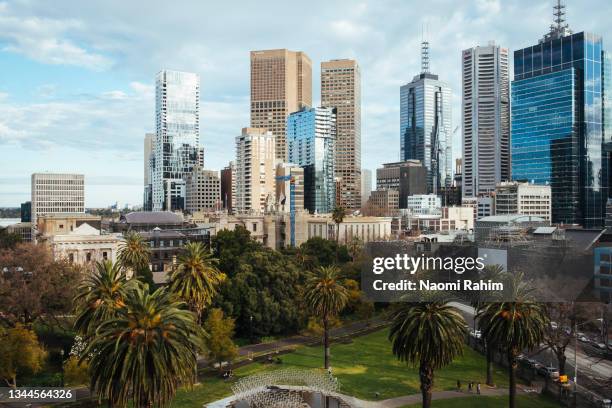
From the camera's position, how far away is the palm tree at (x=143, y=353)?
3212cm

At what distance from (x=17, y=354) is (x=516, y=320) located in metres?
50.0

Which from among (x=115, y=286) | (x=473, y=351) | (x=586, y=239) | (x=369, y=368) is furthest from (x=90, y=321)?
(x=586, y=239)

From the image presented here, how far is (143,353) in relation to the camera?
3200 cm

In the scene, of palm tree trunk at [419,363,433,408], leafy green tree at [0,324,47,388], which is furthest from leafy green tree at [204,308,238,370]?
palm tree trunk at [419,363,433,408]

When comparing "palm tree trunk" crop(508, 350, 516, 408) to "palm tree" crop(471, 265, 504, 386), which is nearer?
"palm tree trunk" crop(508, 350, 516, 408)

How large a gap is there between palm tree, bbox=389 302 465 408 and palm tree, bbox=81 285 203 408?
61.3 ft

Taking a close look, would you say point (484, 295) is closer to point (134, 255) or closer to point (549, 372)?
point (549, 372)

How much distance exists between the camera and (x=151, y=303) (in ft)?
112

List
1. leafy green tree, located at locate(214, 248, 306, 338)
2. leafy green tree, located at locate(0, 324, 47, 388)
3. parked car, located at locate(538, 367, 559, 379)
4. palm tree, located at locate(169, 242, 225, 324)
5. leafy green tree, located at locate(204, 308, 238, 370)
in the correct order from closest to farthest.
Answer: leafy green tree, located at locate(0, 324, 47, 388) → palm tree, located at locate(169, 242, 225, 324) → parked car, located at locate(538, 367, 559, 379) → leafy green tree, located at locate(204, 308, 238, 370) → leafy green tree, located at locate(214, 248, 306, 338)

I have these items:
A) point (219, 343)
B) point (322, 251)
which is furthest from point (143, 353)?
point (322, 251)

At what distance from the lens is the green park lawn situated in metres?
57.8

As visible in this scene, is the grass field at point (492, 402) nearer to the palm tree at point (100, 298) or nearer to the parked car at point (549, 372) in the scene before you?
the parked car at point (549, 372)

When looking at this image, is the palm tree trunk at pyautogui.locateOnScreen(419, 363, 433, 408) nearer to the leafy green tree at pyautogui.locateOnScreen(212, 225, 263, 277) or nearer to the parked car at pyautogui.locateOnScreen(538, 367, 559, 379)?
the parked car at pyautogui.locateOnScreen(538, 367, 559, 379)

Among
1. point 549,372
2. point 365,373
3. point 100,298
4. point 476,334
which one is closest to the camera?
point 100,298
